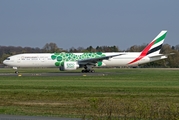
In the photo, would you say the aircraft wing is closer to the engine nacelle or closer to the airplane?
the airplane

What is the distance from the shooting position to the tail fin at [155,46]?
73500 millimetres

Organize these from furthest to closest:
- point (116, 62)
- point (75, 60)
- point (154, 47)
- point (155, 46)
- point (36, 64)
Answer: point (155, 46), point (154, 47), point (116, 62), point (75, 60), point (36, 64)

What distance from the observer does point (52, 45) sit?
646 ft

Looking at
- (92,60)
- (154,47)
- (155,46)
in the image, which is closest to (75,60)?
(92,60)

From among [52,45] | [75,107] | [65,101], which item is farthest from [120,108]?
[52,45]

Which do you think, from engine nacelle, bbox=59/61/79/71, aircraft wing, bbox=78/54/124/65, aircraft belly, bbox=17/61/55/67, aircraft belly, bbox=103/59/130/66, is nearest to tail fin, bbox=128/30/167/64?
aircraft belly, bbox=103/59/130/66

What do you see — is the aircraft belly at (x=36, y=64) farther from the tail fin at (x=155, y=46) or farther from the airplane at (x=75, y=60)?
the tail fin at (x=155, y=46)

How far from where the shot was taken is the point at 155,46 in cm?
7469

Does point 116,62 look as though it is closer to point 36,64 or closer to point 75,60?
point 75,60

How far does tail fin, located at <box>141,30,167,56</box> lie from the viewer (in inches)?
2894

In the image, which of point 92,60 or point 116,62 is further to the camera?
point 116,62

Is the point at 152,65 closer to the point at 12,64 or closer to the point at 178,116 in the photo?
the point at 12,64

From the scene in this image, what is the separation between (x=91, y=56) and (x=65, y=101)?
1793 inches

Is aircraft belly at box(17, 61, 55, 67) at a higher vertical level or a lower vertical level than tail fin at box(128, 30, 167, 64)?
lower
